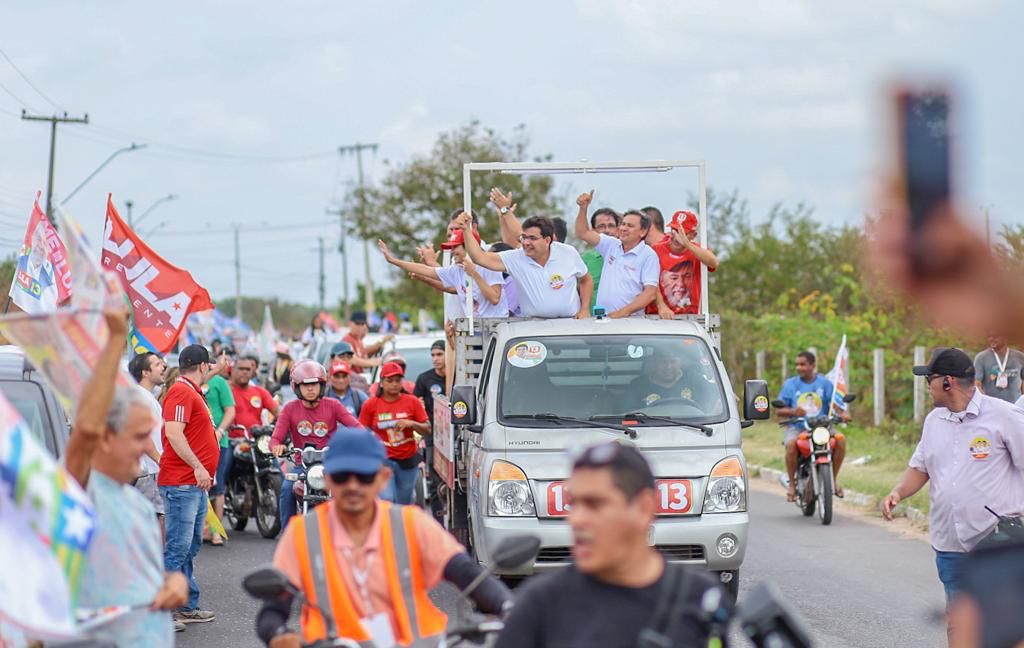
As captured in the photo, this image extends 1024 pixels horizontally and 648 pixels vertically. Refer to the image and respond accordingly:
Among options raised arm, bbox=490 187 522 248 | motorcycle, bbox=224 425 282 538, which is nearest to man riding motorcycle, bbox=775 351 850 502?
raised arm, bbox=490 187 522 248

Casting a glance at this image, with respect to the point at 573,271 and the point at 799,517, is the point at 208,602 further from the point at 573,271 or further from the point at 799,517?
the point at 799,517

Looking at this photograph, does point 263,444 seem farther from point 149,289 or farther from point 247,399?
point 149,289

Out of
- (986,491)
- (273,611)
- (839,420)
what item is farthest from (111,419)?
(839,420)

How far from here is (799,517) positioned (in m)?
17.6

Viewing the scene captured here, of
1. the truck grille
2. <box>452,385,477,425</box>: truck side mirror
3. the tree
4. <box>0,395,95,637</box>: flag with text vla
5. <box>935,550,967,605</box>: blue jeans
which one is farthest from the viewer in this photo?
the tree

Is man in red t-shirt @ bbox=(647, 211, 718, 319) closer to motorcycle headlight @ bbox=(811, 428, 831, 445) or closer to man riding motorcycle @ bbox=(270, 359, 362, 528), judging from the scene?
man riding motorcycle @ bbox=(270, 359, 362, 528)

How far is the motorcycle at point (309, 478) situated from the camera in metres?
12.5

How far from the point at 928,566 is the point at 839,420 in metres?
4.05

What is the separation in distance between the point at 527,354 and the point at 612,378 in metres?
0.63

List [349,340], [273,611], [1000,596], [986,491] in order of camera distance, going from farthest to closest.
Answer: [349,340] < [986,491] < [273,611] < [1000,596]

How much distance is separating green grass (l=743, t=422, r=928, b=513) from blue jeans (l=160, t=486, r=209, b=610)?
28.2ft

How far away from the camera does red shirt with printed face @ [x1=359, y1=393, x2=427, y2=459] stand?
13.5m

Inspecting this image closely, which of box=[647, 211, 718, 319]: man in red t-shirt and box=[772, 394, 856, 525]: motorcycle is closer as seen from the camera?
box=[647, 211, 718, 319]: man in red t-shirt

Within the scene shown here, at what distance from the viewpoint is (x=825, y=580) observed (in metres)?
12.7
